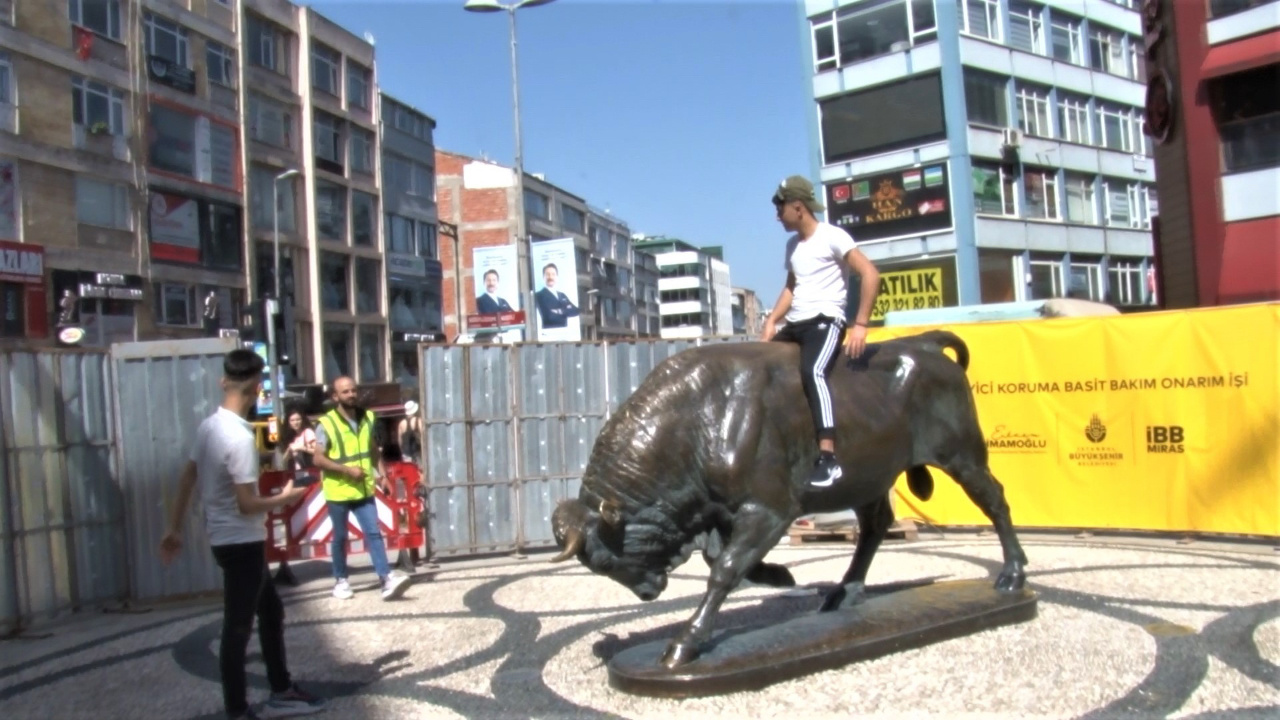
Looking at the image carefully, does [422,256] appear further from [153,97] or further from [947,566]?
[947,566]

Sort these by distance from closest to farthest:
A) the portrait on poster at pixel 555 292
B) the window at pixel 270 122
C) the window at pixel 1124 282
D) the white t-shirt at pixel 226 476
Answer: the white t-shirt at pixel 226 476 < the portrait on poster at pixel 555 292 < the window at pixel 1124 282 < the window at pixel 270 122

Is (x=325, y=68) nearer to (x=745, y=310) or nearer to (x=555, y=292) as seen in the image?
(x=555, y=292)

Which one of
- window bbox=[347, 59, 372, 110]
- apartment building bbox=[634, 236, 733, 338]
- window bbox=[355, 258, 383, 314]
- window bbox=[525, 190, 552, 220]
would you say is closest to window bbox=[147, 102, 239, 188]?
window bbox=[355, 258, 383, 314]

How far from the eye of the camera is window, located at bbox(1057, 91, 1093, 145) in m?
40.0

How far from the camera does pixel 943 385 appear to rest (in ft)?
22.6

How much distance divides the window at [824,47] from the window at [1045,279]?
32.8 feet

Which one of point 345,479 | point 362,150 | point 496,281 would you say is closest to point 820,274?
point 345,479

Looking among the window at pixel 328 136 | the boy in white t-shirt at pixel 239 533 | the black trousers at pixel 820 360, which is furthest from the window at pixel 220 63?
the black trousers at pixel 820 360

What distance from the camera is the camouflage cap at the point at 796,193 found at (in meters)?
6.52

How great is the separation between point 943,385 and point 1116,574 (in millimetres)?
3002

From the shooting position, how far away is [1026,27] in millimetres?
38594

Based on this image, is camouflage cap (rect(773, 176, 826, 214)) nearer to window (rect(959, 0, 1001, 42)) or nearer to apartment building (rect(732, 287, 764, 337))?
window (rect(959, 0, 1001, 42))

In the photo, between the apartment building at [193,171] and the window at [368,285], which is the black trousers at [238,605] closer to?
the apartment building at [193,171]

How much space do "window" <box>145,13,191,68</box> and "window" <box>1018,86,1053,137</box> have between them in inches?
1181
